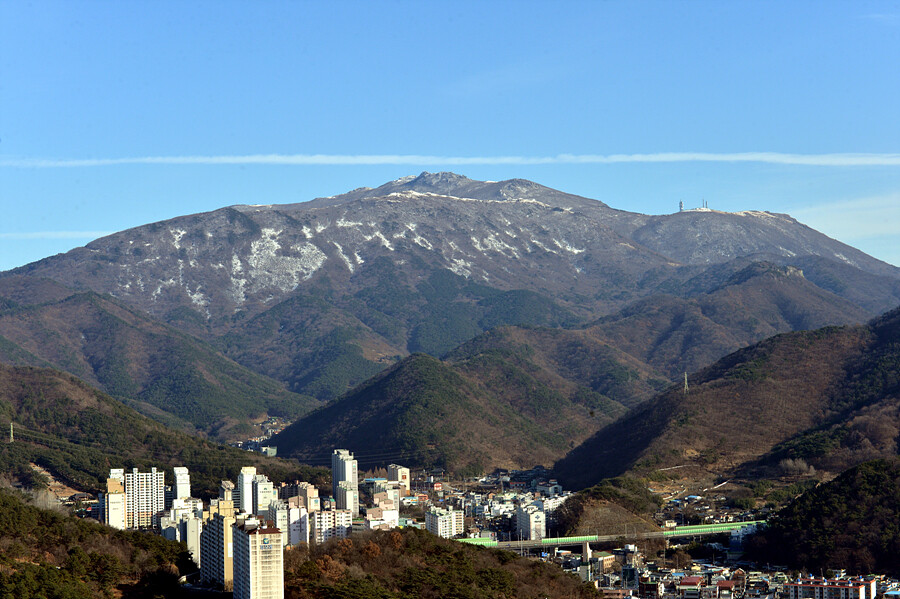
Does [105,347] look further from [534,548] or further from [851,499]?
[851,499]

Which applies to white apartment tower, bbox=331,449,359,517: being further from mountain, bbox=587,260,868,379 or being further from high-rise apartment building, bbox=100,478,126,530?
mountain, bbox=587,260,868,379

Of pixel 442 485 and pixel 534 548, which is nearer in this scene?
pixel 534 548

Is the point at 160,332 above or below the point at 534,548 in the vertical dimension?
above

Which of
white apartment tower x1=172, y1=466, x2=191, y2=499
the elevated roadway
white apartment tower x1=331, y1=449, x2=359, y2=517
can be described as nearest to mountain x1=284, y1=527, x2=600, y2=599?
the elevated roadway

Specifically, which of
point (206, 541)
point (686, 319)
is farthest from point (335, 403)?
point (206, 541)

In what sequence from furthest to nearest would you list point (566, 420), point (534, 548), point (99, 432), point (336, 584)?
point (566, 420), point (99, 432), point (534, 548), point (336, 584)

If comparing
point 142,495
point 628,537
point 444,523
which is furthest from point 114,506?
point 628,537
